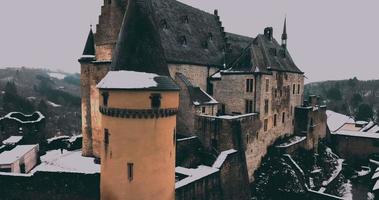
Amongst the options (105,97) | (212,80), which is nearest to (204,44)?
(212,80)

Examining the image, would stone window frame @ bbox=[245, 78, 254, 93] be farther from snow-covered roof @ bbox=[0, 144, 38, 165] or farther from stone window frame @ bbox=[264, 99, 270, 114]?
snow-covered roof @ bbox=[0, 144, 38, 165]

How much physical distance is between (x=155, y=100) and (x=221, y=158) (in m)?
12.6

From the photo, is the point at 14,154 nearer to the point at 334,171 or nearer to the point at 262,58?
the point at 262,58

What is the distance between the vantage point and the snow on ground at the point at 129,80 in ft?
44.1

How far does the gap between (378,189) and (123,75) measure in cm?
2089

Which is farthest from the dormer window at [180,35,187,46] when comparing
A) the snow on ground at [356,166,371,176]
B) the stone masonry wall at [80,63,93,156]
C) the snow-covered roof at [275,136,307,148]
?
the snow on ground at [356,166,371,176]

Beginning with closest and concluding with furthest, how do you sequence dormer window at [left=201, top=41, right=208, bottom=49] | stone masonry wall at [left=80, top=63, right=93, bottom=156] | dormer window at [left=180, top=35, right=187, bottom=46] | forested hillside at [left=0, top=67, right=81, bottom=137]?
stone masonry wall at [left=80, top=63, right=93, bottom=156]
dormer window at [left=180, top=35, right=187, bottom=46]
dormer window at [left=201, top=41, right=208, bottom=49]
forested hillside at [left=0, top=67, right=81, bottom=137]

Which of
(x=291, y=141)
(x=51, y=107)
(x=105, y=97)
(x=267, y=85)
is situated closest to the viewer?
(x=105, y=97)

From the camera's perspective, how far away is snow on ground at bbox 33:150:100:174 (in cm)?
2580

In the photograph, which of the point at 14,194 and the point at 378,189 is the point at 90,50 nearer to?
the point at 14,194

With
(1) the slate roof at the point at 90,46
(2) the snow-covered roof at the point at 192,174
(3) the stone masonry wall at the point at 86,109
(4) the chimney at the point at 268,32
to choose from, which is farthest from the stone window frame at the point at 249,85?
(3) the stone masonry wall at the point at 86,109

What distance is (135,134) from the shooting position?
532 inches

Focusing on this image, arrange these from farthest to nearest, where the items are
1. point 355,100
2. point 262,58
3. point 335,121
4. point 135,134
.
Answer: point 355,100
point 335,121
point 262,58
point 135,134

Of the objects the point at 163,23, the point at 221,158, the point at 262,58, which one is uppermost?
the point at 163,23
